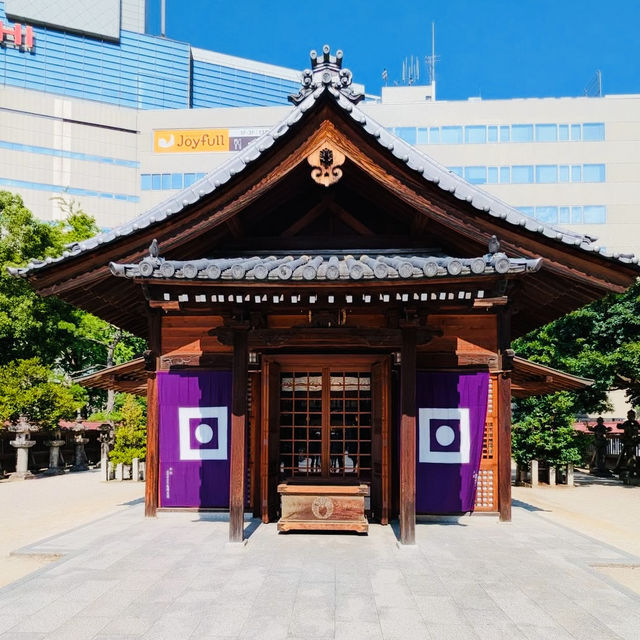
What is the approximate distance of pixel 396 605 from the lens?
6.21 meters

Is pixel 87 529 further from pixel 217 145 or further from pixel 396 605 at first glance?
pixel 217 145

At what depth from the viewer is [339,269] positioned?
796 centimetres

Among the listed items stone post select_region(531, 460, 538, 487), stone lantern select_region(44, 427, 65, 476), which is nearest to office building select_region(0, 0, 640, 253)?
stone post select_region(531, 460, 538, 487)

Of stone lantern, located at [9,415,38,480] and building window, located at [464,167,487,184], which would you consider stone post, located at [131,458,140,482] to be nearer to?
stone lantern, located at [9,415,38,480]

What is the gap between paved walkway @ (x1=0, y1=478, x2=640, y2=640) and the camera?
18.4 feet

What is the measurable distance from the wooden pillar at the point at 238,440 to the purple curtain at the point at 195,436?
1857 millimetres

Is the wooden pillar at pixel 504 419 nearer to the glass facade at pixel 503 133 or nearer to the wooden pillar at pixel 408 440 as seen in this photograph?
the wooden pillar at pixel 408 440

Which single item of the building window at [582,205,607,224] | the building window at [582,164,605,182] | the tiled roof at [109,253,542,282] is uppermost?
the building window at [582,164,605,182]

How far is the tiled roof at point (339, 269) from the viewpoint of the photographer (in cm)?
766

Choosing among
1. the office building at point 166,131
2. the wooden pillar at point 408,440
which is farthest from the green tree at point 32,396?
the office building at point 166,131

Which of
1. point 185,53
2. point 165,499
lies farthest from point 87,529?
point 185,53

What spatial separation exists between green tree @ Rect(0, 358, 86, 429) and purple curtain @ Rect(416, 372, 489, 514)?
18742 millimetres

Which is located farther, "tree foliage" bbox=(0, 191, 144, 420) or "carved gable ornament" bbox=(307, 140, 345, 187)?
"tree foliage" bbox=(0, 191, 144, 420)

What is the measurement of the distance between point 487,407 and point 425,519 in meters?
2.43
